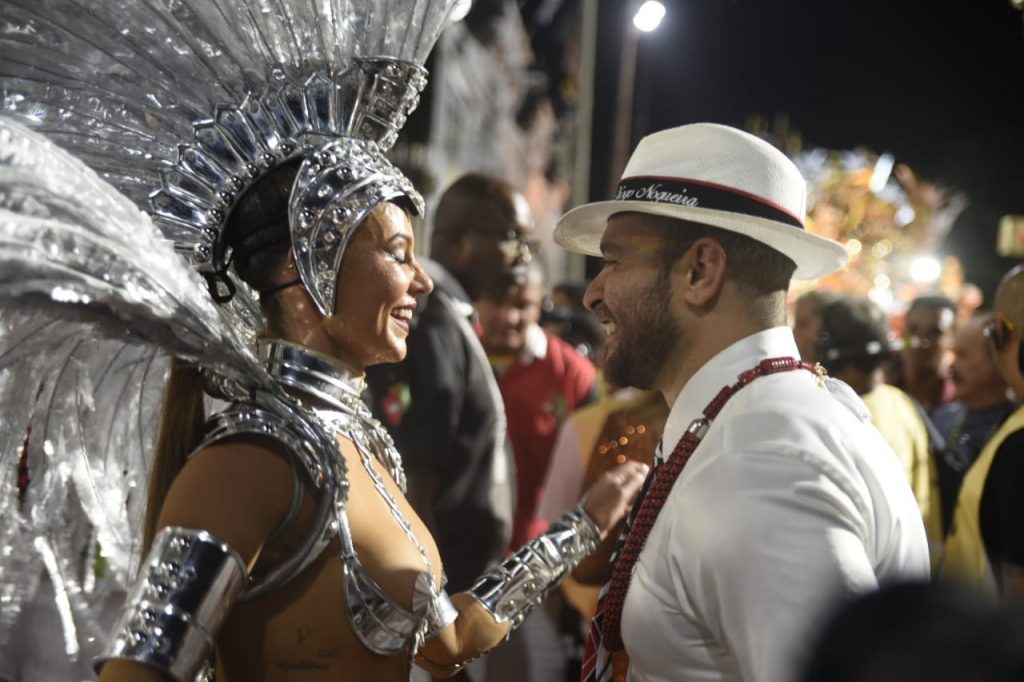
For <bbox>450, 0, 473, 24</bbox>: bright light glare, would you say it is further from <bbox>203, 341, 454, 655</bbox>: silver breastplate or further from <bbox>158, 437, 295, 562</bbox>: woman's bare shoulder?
<bbox>158, 437, 295, 562</bbox>: woman's bare shoulder

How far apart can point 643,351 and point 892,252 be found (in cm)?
3376

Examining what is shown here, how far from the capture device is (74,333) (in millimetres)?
2254

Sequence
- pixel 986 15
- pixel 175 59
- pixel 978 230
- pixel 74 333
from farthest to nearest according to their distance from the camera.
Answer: pixel 978 230
pixel 986 15
pixel 175 59
pixel 74 333

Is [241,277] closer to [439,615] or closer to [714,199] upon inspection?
[439,615]

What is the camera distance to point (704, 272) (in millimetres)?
2498

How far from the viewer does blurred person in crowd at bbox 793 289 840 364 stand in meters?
5.32

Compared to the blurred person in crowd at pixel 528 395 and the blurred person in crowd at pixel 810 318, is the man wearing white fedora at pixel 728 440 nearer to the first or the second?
the blurred person in crowd at pixel 528 395

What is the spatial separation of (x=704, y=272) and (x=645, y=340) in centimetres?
20

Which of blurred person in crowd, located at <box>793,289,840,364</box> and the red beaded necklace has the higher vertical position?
blurred person in crowd, located at <box>793,289,840,364</box>

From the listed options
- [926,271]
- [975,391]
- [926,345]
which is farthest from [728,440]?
[926,271]

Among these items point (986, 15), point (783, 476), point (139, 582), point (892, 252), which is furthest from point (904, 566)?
point (892, 252)

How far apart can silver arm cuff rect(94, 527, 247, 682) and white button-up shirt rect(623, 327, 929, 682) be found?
79 centimetres

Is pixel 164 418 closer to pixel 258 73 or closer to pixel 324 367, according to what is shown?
pixel 324 367

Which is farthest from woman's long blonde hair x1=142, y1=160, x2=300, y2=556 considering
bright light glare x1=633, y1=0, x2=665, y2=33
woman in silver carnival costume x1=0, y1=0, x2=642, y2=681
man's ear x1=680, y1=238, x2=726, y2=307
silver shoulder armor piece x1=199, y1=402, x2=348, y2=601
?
bright light glare x1=633, y1=0, x2=665, y2=33
